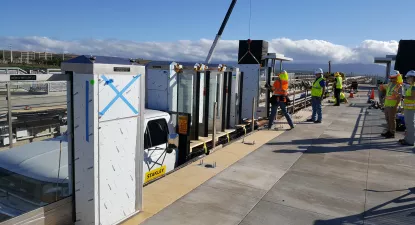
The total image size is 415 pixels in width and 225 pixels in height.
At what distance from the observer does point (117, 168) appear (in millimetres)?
4219

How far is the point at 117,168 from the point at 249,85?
860cm

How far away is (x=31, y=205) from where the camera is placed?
4102 mm

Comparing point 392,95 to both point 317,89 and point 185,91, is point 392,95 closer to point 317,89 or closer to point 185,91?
point 317,89

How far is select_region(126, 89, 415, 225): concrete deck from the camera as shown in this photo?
481cm

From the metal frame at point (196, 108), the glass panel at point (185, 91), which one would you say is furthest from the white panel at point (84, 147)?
the glass panel at point (185, 91)

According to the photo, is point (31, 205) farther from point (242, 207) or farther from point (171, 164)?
point (171, 164)

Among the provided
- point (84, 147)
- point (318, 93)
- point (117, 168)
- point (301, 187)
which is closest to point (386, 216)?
point (301, 187)

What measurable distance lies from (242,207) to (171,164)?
7.76ft

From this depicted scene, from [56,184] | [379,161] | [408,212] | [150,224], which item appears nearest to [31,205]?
[56,184]

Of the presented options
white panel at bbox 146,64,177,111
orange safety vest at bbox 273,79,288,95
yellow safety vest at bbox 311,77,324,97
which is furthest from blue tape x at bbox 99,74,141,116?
yellow safety vest at bbox 311,77,324,97

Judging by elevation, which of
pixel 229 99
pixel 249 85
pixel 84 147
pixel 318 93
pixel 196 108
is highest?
pixel 249 85

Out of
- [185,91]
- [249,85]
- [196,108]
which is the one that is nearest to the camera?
[196,108]

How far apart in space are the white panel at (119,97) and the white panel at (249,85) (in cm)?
815

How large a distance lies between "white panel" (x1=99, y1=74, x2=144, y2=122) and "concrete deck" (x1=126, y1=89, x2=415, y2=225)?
1444 mm
